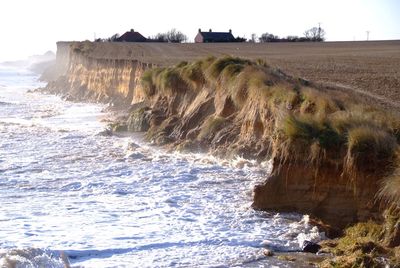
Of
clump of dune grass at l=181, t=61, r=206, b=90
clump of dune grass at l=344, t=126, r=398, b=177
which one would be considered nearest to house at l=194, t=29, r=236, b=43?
clump of dune grass at l=181, t=61, r=206, b=90

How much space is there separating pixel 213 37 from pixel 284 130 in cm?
8410

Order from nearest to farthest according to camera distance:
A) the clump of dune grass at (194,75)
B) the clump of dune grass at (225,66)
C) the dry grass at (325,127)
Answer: the dry grass at (325,127), the clump of dune grass at (225,66), the clump of dune grass at (194,75)

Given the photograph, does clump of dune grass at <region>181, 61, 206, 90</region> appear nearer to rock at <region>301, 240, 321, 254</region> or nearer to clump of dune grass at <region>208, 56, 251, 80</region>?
clump of dune grass at <region>208, 56, 251, 80</region>

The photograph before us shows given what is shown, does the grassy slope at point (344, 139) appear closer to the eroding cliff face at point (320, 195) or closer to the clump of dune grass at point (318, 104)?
the clump of dune grass at point (318, 104)

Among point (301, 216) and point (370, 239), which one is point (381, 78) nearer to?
→ point (301, 216)

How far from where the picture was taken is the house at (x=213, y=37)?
9425 cm

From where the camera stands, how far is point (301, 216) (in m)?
11.7

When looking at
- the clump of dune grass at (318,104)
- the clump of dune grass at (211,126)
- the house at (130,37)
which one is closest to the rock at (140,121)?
the clump of dune grass at (211,126)

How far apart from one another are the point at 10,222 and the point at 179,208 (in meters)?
2.99

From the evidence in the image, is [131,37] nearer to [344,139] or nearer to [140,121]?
[140,121]

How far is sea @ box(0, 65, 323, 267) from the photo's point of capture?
9.95 meters

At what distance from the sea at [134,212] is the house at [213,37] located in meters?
74.5

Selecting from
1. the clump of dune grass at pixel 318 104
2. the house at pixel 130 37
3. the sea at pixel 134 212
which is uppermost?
the house at pixel 130 37

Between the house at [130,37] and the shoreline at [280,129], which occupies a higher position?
the house at [130,37]
